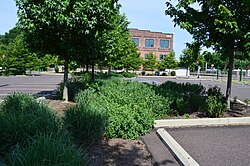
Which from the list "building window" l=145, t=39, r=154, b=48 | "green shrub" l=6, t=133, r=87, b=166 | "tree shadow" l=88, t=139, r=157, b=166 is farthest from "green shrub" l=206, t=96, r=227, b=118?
"building window" l=145, t=39, r=154, b=48

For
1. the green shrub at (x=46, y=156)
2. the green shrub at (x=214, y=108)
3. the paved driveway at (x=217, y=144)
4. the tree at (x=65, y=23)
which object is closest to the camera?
the green shrub at (x=46, y=156)

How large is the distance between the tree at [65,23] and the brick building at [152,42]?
53.7 meters

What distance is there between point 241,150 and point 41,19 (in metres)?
5.94

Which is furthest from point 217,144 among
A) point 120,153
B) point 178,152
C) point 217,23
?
point 217,23

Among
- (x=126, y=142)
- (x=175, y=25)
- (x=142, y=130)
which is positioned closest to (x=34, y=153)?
(x=126, y=142)

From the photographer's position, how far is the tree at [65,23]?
259 inches

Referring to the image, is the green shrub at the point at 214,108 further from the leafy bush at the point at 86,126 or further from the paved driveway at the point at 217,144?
the leafy bush at the point at 86,126

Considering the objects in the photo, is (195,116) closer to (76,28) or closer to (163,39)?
(76,28)

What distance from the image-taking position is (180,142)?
4902 millimetres

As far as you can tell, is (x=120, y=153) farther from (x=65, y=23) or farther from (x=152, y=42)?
(x=152, y=42)

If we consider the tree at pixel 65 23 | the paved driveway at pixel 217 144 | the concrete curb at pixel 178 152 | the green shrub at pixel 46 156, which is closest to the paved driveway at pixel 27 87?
the tree at pixel 65 23

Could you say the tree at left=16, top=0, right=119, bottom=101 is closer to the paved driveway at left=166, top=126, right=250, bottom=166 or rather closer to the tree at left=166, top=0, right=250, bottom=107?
the tree at left=166, top=0, right=250, bottom=107

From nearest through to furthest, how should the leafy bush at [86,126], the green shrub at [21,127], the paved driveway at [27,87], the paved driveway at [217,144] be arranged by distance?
the green shrub at [21,127], the paved driveway at [217,144], the leafy bush at [86,126], the paved driveway at [27,87]

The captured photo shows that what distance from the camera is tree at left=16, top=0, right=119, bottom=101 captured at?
21.6ft
